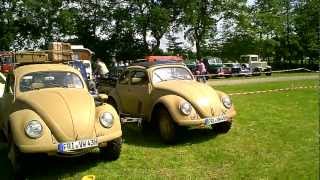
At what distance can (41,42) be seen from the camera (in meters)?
50.6

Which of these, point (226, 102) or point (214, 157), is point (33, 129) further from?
point (226, 102)

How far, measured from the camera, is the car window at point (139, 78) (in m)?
11.1

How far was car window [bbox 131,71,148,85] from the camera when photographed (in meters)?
11.1

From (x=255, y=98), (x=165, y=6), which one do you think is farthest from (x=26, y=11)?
(x=255, y=98)

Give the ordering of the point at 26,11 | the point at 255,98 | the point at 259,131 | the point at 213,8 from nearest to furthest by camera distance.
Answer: the point at 259,131 → the point at 255,98 → the point at 26,11 → the point at 213,8

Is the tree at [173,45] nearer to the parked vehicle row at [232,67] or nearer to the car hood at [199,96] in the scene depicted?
Result: the parked vehicle row at [232,67]

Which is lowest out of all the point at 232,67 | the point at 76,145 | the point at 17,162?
the point at 17,162

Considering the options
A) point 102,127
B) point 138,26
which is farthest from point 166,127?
point 138,26

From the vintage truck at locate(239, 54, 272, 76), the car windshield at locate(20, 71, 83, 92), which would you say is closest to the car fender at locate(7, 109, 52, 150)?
the car windshield at locate(20, 71, 83, 92)

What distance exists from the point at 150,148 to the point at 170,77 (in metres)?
→ 2.07

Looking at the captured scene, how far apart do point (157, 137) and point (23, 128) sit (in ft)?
12.3

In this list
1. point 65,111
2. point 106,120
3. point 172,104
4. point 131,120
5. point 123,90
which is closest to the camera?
point 65,111

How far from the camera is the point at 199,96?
32.3 feet

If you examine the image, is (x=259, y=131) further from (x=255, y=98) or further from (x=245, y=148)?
(x=255, y=98)
